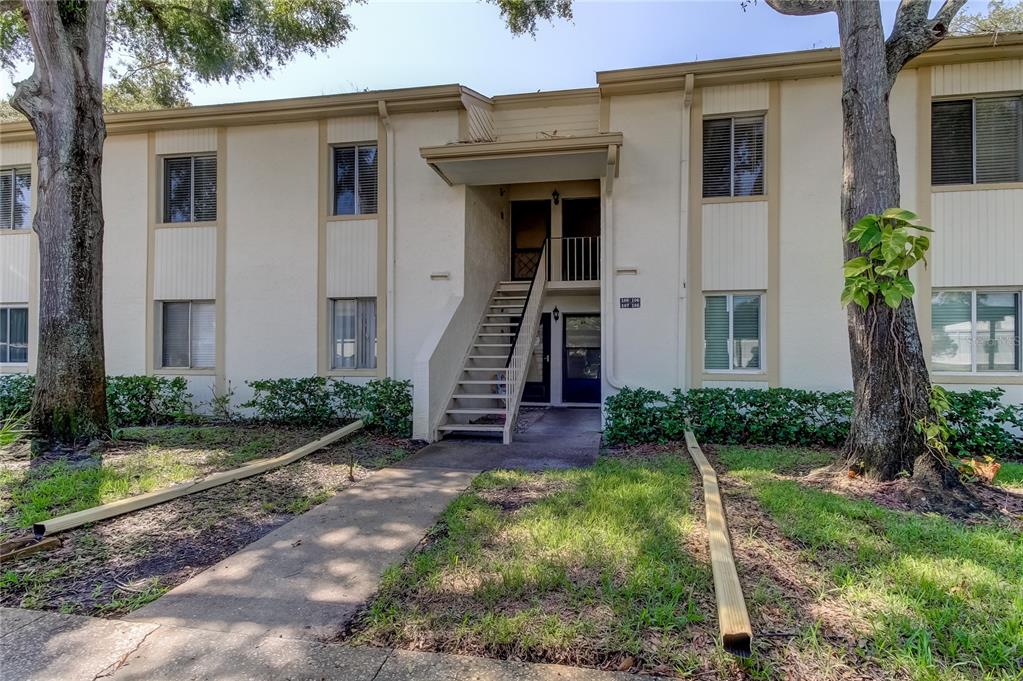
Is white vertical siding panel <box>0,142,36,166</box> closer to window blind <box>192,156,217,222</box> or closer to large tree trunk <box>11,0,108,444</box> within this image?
window blind <box>192,156,217,222</box>

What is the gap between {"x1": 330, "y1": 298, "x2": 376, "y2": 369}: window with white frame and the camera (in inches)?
377

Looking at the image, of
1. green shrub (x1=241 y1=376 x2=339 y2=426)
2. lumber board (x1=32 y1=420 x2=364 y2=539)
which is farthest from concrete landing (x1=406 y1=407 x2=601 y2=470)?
green shrub (x1=241 y1=376 x2=339 y2=426)

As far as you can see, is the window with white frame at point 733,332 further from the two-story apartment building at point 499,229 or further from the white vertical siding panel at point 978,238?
the white vertical siding panel at point 978,238

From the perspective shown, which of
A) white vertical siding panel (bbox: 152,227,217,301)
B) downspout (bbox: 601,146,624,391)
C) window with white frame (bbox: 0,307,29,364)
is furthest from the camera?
window with white frame (bbox: 0,307,29,364)

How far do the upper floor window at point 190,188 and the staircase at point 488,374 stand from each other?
19.0 ft

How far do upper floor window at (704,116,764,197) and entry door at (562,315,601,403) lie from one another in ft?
13.7

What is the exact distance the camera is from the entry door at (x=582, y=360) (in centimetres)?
1191

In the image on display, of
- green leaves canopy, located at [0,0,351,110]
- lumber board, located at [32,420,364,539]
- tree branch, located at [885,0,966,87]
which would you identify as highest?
green leaves canopy, located at [0,0,351,110]

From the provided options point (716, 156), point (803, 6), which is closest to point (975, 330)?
point (716, 156)

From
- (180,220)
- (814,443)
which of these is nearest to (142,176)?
(180,220)

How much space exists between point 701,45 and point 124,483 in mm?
10845

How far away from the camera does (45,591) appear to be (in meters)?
3.27

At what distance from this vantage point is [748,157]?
27.7 ft

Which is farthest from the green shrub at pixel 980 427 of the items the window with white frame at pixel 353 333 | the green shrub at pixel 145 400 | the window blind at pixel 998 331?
the green shrub at pixel 145 400
